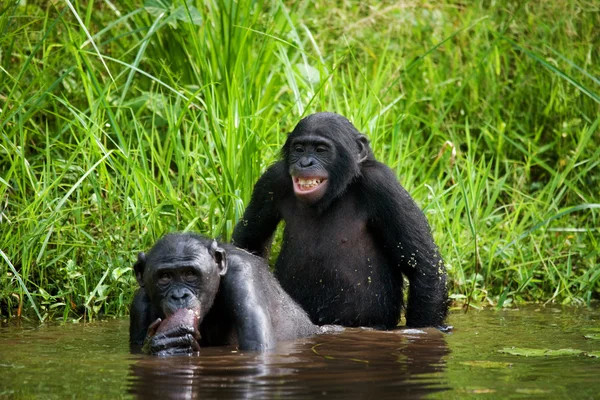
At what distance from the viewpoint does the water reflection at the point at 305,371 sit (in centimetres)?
466

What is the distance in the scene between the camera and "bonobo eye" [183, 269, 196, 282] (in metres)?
6.18

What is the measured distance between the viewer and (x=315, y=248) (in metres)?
7.31

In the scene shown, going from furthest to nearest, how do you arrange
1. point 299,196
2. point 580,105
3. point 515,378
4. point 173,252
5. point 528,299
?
Result: point 580,105
point 528,299
point 299,196
point 173,252
point 515,378

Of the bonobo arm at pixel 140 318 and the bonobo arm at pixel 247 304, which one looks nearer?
the bonobo arm at pixel 247 304

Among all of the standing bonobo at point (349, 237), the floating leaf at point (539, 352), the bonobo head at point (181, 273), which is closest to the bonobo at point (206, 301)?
the bonobo head at point (181, 273)

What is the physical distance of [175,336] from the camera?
5.87 m

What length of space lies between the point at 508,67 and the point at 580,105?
1.00 metres

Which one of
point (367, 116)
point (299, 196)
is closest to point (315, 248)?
point (299, 196)

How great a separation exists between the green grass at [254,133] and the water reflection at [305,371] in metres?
1.93

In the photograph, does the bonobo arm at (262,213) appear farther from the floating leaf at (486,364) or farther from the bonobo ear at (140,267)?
the floating leaf at (486,364)

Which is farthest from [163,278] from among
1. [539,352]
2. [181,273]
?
[539,352]

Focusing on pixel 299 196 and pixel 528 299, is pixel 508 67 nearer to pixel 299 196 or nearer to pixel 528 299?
pixel 528 299

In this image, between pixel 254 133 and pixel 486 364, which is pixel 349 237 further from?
pixel 486 364

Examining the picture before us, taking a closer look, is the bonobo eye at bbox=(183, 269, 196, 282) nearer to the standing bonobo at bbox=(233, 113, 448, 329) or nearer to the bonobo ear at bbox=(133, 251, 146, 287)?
the bonobo ear at bbox=(133, 251, 146, 287)
